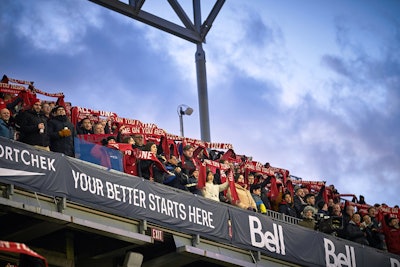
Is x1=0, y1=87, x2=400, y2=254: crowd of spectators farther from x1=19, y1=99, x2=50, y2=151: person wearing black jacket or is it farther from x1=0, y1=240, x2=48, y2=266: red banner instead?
x1=0, y1=240, x2=48, y2=266: red banner

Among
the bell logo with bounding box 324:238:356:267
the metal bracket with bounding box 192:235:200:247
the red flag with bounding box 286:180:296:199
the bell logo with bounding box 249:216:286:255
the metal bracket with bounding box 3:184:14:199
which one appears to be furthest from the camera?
the red flag with bounding box 286:180:296:199

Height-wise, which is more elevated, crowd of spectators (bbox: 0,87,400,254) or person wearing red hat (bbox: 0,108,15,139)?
crowd of spectators (bbox: 0,87,400,254)

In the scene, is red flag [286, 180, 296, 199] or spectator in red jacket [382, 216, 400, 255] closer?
red flag [286, 180, 296, 199]

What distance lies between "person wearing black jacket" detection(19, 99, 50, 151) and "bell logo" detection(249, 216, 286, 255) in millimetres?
5583

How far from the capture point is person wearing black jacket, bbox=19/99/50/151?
21.3m

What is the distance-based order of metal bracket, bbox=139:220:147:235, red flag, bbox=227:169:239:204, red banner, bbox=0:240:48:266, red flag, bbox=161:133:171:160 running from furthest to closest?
red flag, bbox=161:133:171:160 → red flag, bbox=227:169:239:204 → metal bracket, bbox=139:220:147:235 → red banner, bbox=0:240:48:266

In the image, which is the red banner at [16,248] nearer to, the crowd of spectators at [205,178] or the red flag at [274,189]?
the crowd of spectators at [205,178]

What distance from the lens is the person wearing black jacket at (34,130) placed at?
21.3 metres

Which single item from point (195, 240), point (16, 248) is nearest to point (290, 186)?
point (195, 240)

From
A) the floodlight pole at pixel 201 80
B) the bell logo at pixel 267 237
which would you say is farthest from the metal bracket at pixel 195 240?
the floodlight pole at pixel 201 80

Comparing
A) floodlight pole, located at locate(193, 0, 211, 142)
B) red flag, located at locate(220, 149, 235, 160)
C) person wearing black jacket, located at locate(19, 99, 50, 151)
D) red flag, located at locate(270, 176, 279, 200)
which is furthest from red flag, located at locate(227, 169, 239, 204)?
floodlight pole, located at locate(193, 0, 211, 142)

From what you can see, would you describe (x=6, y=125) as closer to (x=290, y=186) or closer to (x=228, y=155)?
(x=228, y=155)

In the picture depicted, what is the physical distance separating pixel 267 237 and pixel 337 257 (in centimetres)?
273

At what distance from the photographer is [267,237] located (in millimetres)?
25109
